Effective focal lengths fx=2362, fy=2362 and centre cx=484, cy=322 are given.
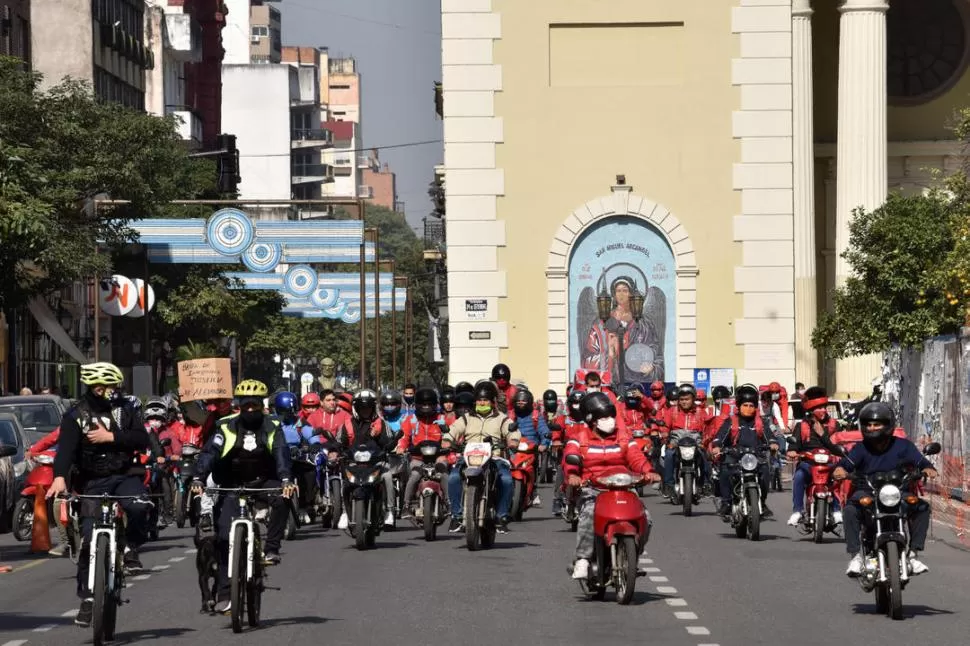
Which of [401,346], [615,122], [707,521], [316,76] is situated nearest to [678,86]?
[615,122]

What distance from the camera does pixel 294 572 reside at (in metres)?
20.8

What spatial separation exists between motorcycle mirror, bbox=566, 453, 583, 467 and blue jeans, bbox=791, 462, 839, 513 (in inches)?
284

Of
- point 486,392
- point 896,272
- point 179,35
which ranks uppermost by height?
point 179,35

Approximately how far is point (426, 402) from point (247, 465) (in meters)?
11.3

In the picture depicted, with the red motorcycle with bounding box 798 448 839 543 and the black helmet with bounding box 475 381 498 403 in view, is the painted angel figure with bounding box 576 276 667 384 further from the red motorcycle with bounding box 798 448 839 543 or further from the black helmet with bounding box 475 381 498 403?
the red motorcycle with bounding box 798 448 839 543

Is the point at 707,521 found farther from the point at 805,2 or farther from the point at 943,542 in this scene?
the point at 805,2

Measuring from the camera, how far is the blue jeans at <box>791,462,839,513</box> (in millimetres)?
24891

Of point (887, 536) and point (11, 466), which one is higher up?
point (887, 536)

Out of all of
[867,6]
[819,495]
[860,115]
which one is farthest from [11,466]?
[867,6]

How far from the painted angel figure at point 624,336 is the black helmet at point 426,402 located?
24954 mm

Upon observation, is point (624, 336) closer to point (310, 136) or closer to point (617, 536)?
point (617, 536)

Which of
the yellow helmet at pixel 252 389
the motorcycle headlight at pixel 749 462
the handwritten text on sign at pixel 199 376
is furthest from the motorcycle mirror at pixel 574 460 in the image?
the handwritten text on sign at pixel 199 376

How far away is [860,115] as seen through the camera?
57.7 metres

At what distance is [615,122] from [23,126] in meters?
15.3
